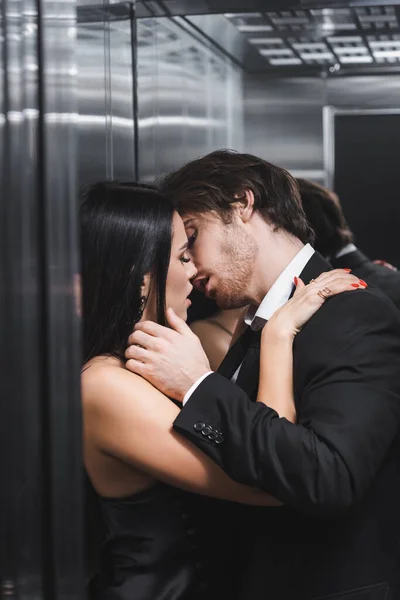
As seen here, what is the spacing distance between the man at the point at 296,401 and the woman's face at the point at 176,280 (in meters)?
0.07

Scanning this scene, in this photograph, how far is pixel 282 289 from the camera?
7.14ft

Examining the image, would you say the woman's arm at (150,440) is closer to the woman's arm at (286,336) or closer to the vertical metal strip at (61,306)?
the woman's arm at (286,336)

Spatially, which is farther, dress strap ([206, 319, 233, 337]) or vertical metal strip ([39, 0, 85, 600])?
dress strap ([206, 319, 233, 337])

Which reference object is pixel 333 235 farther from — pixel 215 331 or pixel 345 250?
pixel 215 331

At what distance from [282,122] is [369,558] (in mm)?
2468

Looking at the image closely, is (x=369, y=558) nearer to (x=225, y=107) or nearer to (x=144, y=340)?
(x=144, y=340)

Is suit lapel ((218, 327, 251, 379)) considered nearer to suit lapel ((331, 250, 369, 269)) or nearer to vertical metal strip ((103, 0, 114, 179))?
vertical metal strip ((103, 0, 114, 179))

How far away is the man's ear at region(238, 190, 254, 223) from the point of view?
88.1 inches

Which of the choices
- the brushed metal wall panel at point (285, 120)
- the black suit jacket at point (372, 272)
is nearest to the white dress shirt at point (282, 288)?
the black suit jacket at point (372, 272)

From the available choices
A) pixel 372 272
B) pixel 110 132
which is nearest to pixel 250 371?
pixel 110 132

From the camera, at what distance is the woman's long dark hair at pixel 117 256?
192cm

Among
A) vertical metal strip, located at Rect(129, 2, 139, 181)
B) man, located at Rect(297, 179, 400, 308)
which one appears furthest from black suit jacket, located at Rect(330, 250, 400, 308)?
vertical metal strip, located at Rect(129, 2, 139, 181)

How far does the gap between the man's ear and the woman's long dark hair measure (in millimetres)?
295

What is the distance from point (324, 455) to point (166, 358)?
0.40m
